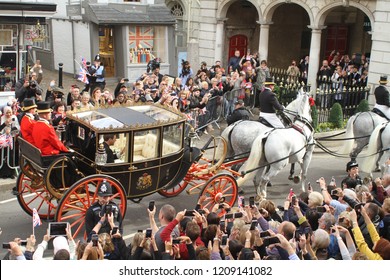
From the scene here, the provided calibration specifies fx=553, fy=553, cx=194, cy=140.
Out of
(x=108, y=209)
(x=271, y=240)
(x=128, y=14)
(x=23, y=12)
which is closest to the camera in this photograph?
(x=271, y=240)

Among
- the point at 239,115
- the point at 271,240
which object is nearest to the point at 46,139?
the point at 271,240

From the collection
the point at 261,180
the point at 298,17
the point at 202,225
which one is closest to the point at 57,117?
the point at 261,180

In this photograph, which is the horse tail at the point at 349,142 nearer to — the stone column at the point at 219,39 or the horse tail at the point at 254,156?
the horse tail at the point at 254,156

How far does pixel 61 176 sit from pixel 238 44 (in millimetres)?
17588

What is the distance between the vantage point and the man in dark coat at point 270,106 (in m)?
11.2

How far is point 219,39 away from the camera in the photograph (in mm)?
23594

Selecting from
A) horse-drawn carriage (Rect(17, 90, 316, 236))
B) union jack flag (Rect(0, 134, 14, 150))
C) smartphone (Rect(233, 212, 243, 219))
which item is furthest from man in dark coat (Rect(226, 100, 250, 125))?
smartphone (Rect(233, 212, 243, 219))

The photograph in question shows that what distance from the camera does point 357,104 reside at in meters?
18.8

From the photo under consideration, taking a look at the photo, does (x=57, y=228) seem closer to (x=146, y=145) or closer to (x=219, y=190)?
(x=146, y=145)

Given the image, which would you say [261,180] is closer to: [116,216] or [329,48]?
[116,216]

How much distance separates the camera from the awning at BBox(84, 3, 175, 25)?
21766mm

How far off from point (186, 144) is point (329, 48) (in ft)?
61.4

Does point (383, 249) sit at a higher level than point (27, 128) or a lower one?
lower

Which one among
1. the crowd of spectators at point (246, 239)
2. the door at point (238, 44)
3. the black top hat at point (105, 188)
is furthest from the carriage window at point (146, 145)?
the door at point (238, 44)
